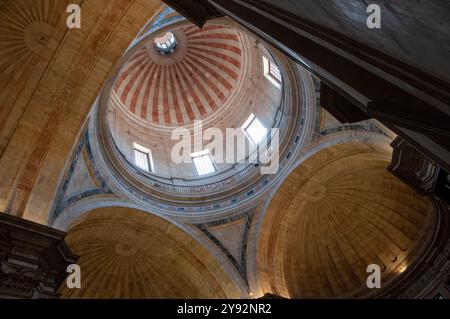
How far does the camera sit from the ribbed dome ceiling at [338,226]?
14.2 metres

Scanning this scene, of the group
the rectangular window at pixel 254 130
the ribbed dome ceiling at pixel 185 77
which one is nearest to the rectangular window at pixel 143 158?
the ribbed dome ceiling at pixel 185 77

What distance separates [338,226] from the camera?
15.9 meters

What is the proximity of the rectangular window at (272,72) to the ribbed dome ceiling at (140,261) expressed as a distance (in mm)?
7108

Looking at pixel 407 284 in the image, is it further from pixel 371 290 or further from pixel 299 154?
pixel 299 154

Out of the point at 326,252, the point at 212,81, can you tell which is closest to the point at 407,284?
the point at 326,252

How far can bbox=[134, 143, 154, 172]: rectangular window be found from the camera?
16.5 meters

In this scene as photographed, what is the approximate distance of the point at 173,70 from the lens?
814 inches

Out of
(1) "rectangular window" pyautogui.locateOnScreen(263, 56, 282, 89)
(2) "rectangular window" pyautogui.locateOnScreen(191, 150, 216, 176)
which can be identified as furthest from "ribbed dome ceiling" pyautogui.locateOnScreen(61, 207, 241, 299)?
(1) "rectangular window" pyautogui.locateOnScreen(263, 56, 282, 89)

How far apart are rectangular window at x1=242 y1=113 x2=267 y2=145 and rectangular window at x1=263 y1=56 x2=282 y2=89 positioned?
177 cm

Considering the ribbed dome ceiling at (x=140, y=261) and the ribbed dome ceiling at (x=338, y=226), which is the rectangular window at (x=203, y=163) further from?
the ribbed dome ceiling at (x=338, y=226)

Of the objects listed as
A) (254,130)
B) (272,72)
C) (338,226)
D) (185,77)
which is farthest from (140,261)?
(185,77)

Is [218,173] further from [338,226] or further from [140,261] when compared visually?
[338,226]

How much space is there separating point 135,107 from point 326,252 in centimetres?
1050

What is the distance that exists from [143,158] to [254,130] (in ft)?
15.9
